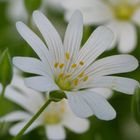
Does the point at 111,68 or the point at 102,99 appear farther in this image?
the point at 111,68

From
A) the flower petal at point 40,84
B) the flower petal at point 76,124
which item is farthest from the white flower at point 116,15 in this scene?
the flower petal at point 40,84

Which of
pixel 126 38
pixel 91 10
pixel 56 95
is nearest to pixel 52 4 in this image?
pixel 91 10

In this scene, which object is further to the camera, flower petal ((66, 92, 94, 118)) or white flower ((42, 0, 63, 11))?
white flower ((42, 0, 63, 11))

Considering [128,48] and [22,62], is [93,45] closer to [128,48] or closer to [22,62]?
[22,62]

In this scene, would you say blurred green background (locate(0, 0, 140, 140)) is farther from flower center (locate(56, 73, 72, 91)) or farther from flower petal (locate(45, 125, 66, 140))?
flower center (locate(56, 73, 72, 91))

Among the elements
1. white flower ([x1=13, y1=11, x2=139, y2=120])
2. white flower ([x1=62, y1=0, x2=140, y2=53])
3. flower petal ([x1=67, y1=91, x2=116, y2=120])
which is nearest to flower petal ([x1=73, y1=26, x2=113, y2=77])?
white flower ([x1=13, y1=11, x2=139, y2=120])

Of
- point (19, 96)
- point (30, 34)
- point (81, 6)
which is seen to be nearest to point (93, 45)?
point (30, 34)

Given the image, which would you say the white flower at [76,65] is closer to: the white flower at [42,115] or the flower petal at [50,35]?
the flower petal at [50,35]
